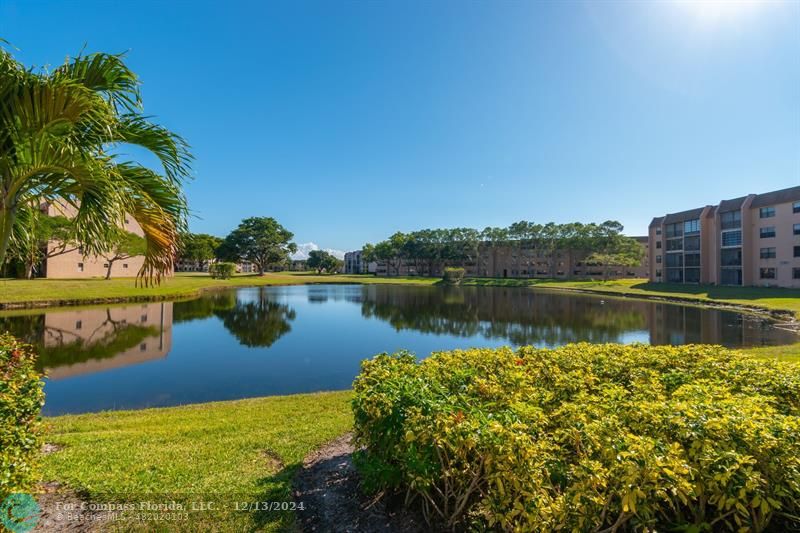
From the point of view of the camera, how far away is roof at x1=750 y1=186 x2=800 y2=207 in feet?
123

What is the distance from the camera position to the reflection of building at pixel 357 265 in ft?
458

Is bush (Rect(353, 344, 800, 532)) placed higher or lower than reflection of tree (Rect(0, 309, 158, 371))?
higher

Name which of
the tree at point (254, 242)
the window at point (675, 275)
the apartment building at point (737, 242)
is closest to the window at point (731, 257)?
the apartment building at point (737, 242)

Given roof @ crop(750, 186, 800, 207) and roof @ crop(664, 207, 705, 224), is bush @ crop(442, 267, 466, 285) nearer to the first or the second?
roof @ crop(664, 207, 705, 224)

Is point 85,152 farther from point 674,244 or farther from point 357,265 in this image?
point 357,265

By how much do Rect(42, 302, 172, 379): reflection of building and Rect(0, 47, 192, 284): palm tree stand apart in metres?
9.49

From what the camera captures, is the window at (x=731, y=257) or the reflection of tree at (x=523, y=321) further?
the window at (x=731, y=257)

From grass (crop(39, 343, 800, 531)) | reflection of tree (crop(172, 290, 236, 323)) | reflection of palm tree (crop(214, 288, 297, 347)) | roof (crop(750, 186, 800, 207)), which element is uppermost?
roof (crop(750, 186, 800, 207))

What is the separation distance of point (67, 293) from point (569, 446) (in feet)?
122

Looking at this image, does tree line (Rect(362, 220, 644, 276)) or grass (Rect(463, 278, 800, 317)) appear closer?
grass (Rect(463, 278, 800, 317))

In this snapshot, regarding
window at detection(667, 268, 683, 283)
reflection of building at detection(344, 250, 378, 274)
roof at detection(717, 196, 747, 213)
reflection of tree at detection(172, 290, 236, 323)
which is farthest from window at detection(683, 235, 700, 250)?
reflection of building at detection(344, 250, 378, 274)

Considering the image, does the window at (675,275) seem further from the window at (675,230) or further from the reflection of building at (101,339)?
the reflection of building at (101,339)

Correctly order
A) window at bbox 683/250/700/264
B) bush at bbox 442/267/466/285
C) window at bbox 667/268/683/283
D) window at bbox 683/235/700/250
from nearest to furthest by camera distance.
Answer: window at bbox 683/235/700/250 < window at bbox 683/250/700/264 < window at bbox 667/268/683/283 < bush at bbox 442/267/466/285

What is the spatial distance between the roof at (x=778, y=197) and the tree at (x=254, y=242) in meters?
80.1
